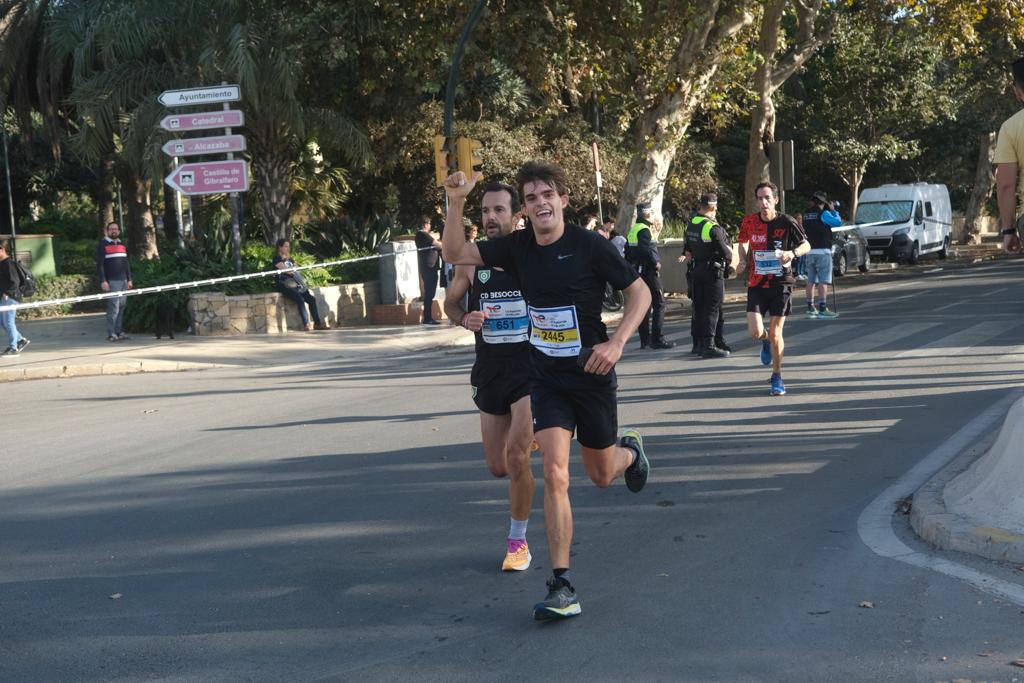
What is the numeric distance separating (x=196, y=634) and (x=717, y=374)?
8428mm

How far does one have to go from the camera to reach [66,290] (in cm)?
2933

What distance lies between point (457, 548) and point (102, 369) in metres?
11.0

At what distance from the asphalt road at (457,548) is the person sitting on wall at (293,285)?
784 centimetres

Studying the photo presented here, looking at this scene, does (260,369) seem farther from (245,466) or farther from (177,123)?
(245,466)

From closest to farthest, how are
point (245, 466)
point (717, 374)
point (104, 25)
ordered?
point (245, 466) → point (717, 374) → point (104, 25)

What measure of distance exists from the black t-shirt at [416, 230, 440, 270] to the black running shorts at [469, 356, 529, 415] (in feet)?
46.1

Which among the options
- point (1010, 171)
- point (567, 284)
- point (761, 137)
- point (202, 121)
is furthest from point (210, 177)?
point (761, 137)

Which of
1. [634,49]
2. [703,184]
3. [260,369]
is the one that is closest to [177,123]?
[260,369]

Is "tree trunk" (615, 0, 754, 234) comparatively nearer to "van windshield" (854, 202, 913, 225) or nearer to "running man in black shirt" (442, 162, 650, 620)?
"van windshield" (854, 202, 913, 225)

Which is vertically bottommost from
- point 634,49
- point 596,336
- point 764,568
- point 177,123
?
point 764,568

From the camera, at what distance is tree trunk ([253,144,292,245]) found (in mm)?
22891

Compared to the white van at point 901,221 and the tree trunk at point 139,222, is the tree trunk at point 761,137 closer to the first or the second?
the white van at point 901,221

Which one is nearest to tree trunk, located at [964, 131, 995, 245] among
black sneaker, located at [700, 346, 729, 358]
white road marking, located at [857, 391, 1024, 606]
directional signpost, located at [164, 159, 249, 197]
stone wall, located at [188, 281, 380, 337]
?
stone wall, located at [188, 281, 380, 337]

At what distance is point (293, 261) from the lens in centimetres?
2069
